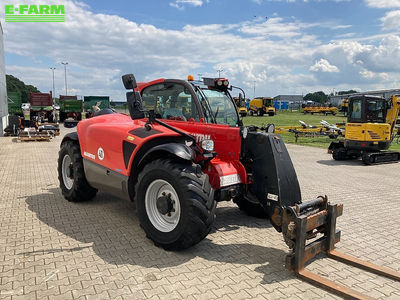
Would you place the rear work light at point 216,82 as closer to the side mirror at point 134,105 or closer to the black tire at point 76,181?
the side mirror at point 134,105

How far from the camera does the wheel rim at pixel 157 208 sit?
4205 millimetres

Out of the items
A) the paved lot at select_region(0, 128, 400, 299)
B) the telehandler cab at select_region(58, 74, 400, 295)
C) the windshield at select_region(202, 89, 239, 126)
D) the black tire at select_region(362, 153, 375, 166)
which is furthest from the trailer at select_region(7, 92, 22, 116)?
the windshield at select_region(202, 89, 239, 126)

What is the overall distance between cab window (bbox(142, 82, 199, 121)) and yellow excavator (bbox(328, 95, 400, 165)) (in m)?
9.19

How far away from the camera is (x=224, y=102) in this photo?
5.19 meters

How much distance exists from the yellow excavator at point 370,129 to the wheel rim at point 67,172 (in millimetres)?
9884

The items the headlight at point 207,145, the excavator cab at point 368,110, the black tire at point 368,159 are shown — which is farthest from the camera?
the excavator cab at point 368,110

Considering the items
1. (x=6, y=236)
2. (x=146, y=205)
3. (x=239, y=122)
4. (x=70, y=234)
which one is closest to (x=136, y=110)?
(x=146, y=205)

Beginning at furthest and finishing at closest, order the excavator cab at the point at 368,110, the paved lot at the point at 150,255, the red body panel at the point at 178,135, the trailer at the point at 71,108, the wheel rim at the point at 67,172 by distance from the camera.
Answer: the trailer at the point at 71,108
the excavator cab at the point at 368,110
the wheel rim at the point at 67,172
the red body panel at the point at 178,135
the paved lot at the point at 150,255

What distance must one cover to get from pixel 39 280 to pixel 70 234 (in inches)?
51.2

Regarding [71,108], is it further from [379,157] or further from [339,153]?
[379,157]

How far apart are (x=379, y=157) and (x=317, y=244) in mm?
9577

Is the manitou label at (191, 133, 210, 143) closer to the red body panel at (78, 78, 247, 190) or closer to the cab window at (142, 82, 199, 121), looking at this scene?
the red body panel at (78, 78, 247, 190)

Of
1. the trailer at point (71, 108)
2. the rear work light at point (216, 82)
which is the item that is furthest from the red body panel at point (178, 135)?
the trailer at point (71, 108)

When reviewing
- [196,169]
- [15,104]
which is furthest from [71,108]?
[196,169]
